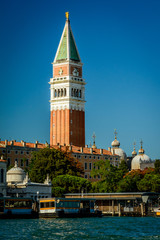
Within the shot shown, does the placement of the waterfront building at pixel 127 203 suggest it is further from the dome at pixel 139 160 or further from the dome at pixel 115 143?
the dome at pixel 115 143

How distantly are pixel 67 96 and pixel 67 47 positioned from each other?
1096cm

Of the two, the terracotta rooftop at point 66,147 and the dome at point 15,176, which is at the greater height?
the terracotta rooftop at point 66,147

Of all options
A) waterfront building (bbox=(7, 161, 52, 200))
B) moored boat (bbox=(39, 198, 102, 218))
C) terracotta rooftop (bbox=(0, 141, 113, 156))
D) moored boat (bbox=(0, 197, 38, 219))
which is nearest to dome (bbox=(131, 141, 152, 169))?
terracotta rooftop (bbox=(0, 141, 113, 156))

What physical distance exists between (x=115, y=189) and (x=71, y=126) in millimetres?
44035

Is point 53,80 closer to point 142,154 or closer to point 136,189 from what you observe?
point 142,154

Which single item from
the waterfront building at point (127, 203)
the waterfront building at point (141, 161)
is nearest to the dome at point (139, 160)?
the waterfront building at point (141, 161)

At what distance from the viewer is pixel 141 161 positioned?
147750mm

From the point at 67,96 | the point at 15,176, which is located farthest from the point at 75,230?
the point at 67,96

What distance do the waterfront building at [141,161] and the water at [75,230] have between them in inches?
3162

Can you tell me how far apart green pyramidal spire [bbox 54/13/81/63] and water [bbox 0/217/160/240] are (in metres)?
76.5

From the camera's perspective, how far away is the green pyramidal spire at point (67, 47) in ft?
457

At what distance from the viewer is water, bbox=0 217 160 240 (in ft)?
169

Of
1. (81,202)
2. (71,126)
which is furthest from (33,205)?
(71,126)

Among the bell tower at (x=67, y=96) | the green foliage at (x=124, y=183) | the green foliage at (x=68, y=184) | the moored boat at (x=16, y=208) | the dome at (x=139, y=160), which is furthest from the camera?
the dome at (x=139, y=160)
